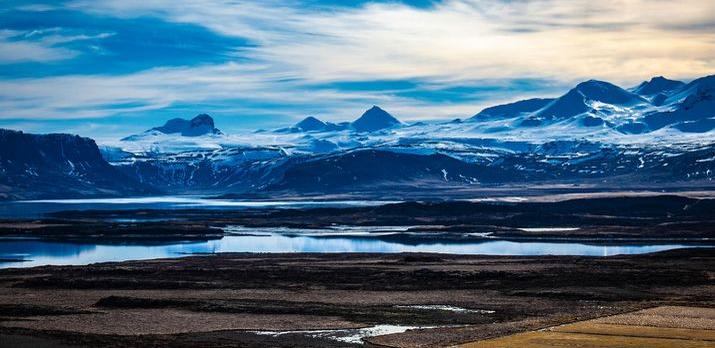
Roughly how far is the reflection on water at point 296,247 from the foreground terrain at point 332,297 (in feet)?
39.0

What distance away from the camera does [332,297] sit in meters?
61.0

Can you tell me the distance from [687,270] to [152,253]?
44.6 meters

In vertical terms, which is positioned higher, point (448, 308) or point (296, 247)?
point (448, 308)

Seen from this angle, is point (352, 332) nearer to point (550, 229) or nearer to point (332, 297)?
point (332, 297)

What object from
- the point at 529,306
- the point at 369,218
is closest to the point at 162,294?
the point at 529,306

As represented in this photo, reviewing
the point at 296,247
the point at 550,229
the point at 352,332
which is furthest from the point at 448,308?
the point at 550,229

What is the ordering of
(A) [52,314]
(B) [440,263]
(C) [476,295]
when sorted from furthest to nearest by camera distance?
1. (B) [440,263]
2. (C) [476,295]
3. (A) [52,314]

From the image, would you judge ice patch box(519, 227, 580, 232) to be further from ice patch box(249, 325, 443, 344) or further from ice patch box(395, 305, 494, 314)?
ice patch box(249, 325, 443, 344)

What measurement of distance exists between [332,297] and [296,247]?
4481 centimetres

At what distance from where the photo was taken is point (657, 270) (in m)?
73.6

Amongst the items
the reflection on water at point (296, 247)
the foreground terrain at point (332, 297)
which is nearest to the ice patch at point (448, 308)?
the foreground terrain at point (332, 297)

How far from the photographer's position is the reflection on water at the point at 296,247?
9644 centimetres

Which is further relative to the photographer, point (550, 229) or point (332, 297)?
point (550, 229)

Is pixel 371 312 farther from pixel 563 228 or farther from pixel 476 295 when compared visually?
pixel 563 228
